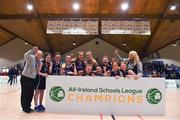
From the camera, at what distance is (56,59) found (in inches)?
315

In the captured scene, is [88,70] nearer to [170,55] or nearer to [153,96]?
[153,96]

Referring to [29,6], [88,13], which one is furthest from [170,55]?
[29,6]

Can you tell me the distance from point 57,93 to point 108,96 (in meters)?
1.31

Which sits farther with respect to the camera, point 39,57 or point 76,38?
point 76,38

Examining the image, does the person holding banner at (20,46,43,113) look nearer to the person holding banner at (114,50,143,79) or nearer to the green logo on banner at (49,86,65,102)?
the green logo on banner at (49,86,65,102)

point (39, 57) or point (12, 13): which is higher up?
point (12, 13)

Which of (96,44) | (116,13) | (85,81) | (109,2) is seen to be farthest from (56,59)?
(96,44)

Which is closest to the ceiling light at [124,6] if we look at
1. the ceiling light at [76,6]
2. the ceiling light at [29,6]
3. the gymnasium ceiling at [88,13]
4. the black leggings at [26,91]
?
the gymnasium ceiling at [88,13]

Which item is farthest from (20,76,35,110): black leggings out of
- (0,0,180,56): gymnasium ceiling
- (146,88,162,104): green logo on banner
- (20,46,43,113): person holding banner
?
(0,0,180,56): gymnasium ceiling

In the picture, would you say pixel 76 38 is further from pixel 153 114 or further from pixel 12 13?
pixel 153 114

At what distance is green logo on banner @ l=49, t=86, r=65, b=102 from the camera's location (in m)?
7.68

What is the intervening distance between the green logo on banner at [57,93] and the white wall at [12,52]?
77.3 feet

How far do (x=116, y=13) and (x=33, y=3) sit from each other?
207 inches

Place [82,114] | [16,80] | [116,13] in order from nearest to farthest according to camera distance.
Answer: [82,114] → [116,13] → [16,80]
